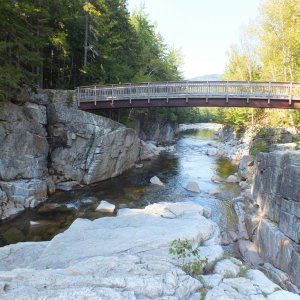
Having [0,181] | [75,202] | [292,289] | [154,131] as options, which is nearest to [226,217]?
[292,289]

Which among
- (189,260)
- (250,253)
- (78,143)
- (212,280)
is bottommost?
(250,253)

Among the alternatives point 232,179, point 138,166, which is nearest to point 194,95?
point 232,179

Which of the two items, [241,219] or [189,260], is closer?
[189,260]

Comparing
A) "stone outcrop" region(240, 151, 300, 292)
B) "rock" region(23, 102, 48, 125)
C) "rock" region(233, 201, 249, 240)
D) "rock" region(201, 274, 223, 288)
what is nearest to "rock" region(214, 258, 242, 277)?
"rock" region(201, 274, 223, 288)

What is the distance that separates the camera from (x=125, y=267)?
Result: 7.32m

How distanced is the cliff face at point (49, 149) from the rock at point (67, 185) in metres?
0.34

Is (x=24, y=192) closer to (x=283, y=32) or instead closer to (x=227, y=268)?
(x=227, y=268)

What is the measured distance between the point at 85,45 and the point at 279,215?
23875 millimetres

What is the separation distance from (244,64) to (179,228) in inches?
1577

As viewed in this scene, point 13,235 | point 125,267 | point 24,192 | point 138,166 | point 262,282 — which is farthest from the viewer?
point 138,166

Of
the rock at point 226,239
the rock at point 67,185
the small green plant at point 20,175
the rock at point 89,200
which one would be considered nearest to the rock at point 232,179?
the rock at point 226,239

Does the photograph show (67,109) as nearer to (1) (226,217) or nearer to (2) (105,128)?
(2) (105,128)

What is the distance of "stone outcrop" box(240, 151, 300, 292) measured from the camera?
36.0 ft

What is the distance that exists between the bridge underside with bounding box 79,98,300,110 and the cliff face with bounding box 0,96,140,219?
1.70 metres
